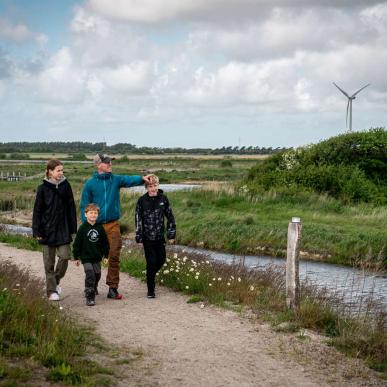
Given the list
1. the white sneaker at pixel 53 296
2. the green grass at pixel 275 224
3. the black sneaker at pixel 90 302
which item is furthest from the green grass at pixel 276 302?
the green grass at pixel 275 224

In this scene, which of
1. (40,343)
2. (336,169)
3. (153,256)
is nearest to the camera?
(40,343)

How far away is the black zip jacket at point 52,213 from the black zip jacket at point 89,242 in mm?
385

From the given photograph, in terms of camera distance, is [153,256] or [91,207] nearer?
[91,207]

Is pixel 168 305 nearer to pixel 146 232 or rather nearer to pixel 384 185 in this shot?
pixel 146 232

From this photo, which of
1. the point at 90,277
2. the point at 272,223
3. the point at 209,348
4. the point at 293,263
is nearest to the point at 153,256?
the point at 90,277

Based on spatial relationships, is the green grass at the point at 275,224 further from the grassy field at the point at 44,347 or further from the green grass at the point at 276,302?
the grassy field at the point at 44,347

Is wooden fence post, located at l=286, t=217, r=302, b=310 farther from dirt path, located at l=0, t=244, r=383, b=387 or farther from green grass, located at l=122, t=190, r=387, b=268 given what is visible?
green grass, located at l=122, t=190, r=387, b=268

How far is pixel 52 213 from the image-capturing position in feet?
35.8

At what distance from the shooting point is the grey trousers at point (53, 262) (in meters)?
11.1

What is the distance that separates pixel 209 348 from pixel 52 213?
3.62 meters

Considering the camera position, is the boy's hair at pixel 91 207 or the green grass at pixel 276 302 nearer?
the green grass at pixel 276 302

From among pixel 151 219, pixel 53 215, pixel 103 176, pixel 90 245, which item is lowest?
pixel 90 245

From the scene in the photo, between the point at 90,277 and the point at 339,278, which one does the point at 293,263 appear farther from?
the point at 339,278

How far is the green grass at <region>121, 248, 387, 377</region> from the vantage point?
31.1 ft
